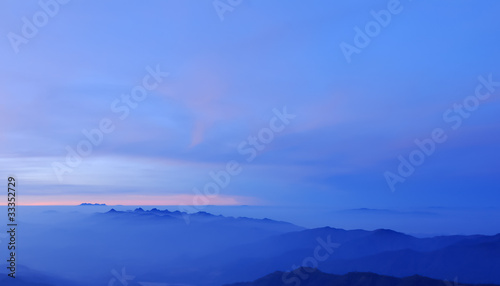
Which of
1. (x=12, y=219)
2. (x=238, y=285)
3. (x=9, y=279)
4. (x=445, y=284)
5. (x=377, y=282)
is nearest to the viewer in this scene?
(x=12, y=219)

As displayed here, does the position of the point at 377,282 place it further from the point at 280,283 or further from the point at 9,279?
the point at 9,279

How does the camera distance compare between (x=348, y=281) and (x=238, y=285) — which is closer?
(x=348, y=281)

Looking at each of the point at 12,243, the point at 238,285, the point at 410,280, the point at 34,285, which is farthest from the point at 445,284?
the point at 34,285

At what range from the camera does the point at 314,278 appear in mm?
151750

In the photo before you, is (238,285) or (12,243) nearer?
(12,243)

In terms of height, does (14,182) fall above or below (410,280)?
above

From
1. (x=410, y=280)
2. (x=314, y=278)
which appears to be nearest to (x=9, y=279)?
(x=314, y=278)

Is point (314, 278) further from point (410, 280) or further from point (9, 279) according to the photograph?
point (9, 279)

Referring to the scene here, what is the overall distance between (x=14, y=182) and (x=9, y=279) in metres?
170

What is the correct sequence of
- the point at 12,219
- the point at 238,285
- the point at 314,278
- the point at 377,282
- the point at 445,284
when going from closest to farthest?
the point at 12,219 < the point at 445,284 < the point at 377,282 < the point at 314,278 < the point at 238,285

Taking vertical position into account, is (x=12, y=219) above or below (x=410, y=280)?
above

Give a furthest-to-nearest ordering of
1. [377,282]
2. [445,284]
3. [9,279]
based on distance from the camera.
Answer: [9,279], [377,282], [445,284]

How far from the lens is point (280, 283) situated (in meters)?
154

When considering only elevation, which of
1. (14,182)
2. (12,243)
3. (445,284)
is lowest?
(445,284)
